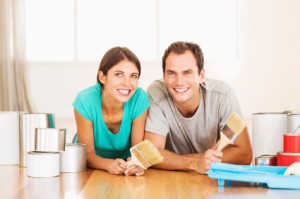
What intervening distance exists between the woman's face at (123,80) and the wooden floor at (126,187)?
34cm

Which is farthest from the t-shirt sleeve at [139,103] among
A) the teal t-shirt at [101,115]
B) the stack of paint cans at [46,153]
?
the stack of paint cans at [46,153]

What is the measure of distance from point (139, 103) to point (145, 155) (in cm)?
44

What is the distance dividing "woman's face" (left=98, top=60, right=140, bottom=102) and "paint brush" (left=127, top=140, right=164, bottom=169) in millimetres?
337

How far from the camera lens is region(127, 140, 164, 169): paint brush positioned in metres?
1.74

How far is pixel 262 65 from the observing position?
15.9 ft

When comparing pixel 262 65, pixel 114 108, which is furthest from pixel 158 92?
pixel 262 65

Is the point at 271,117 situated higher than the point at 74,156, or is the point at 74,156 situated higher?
the point at 271,117

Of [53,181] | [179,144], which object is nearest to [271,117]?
[179,144]

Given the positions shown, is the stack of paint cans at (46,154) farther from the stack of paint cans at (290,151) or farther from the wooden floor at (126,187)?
the stack of paint cans at (290,151)

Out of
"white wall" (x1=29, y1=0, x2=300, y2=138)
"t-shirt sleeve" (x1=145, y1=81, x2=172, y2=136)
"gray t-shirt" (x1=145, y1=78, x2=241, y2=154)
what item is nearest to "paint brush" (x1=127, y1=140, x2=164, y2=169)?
"t-shirt sleeve" (x1=145, y1=81, x2=172, y2=136)

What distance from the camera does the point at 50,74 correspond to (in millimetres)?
5012

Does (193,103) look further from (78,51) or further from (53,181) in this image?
(78,51)

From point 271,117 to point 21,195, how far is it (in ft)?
2.87

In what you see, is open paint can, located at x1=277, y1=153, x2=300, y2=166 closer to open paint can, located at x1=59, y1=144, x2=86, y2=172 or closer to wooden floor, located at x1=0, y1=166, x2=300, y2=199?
wooden floor, located at x1=0, y1=166, x2=300, y2=199
